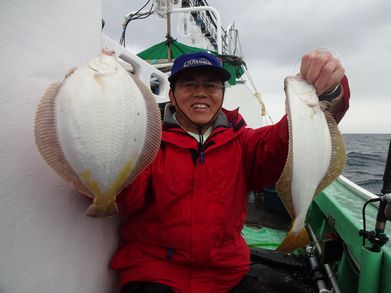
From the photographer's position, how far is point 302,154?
1.35 metres

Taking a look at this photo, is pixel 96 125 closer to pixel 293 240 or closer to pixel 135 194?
pixel 135 194

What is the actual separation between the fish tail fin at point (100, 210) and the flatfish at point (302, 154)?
0.84 metres

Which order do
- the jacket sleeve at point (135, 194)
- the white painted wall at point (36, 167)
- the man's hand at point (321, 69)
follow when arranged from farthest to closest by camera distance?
the jacket sleeve at point (135, 194) < the man's hand at point (321, 69) < the white painted wall at point (36, 167)

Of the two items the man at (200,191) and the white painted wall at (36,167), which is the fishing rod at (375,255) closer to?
the man at (200,191)

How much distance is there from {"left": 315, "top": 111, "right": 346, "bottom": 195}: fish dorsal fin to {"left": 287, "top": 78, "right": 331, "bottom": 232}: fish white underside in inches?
3.4

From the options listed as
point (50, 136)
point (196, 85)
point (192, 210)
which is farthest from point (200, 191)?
point (50, 136)

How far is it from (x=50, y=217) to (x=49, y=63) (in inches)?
28.5

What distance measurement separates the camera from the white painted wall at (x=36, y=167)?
1052 mm

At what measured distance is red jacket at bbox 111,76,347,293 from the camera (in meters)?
1.56

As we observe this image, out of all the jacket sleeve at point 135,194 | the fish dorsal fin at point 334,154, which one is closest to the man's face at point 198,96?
the jacket sleeve at point 135,194

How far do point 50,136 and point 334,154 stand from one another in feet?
4.82

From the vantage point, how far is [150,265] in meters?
1.58

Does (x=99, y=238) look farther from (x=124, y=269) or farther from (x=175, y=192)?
(x=175, y=192)

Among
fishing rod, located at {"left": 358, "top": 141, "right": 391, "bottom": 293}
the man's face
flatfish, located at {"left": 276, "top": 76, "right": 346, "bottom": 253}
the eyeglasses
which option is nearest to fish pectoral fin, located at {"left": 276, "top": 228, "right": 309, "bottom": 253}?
flatfish, located at {"left": 276, "top": 76, "right": 346, "bottom": 253}
